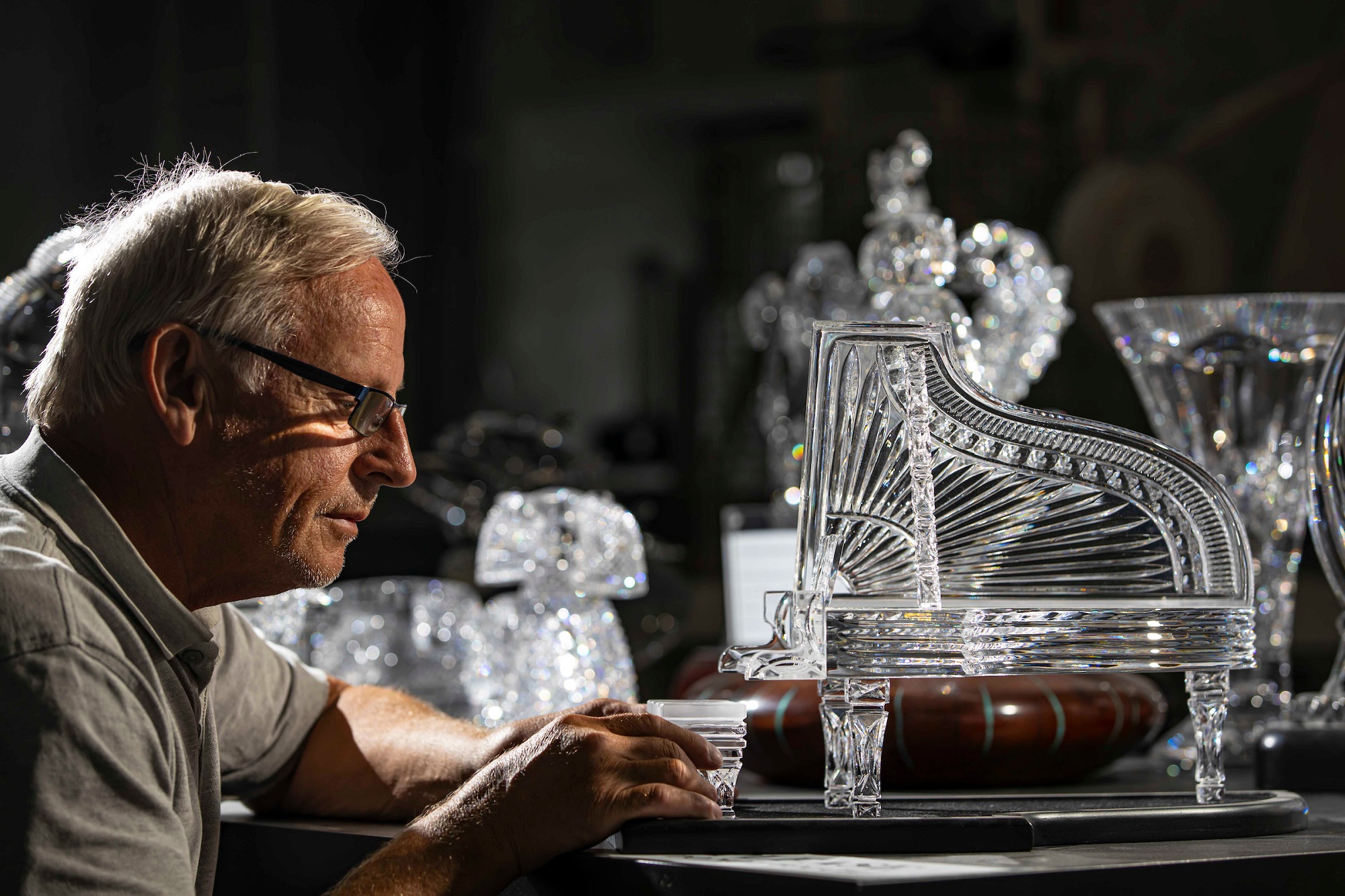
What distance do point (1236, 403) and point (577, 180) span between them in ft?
8.08

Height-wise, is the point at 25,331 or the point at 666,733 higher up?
the point at 25,331

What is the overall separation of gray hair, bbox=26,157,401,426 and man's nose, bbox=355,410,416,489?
0.40ft

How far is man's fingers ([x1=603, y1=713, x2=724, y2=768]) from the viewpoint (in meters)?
1.18

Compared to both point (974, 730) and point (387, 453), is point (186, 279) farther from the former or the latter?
point (974, 730)

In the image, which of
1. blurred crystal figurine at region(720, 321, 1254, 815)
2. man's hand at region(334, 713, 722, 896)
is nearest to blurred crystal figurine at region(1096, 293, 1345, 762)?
blurred crystal figurine at region(720, 321, 1254, 815)

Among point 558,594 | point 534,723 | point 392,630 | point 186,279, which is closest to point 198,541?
point 186,279

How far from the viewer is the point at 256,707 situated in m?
1.50

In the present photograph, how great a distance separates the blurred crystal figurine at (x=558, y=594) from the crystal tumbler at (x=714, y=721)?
0.64m

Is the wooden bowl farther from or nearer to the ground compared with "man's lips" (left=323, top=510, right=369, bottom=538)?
nearer to the ground

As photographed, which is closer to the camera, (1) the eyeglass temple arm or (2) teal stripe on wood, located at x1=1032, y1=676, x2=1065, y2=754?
(1) the eyeglass temple arm

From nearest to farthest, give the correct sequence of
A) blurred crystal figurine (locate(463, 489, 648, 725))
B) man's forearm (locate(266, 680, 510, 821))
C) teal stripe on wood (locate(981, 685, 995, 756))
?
man's forearm (locate(266, 680, 510, 821)), teal stripe on wood (locate(981, 685, 995, 756)), blurred crystal figurine (locate(463, 489, 648, 725))

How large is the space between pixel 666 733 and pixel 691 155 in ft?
9.91

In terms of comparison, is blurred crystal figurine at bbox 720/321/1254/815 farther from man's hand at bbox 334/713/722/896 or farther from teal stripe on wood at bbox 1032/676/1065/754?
teal stripe on wood at bbox 1032/676/1065/754

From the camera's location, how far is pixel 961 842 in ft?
3.68
